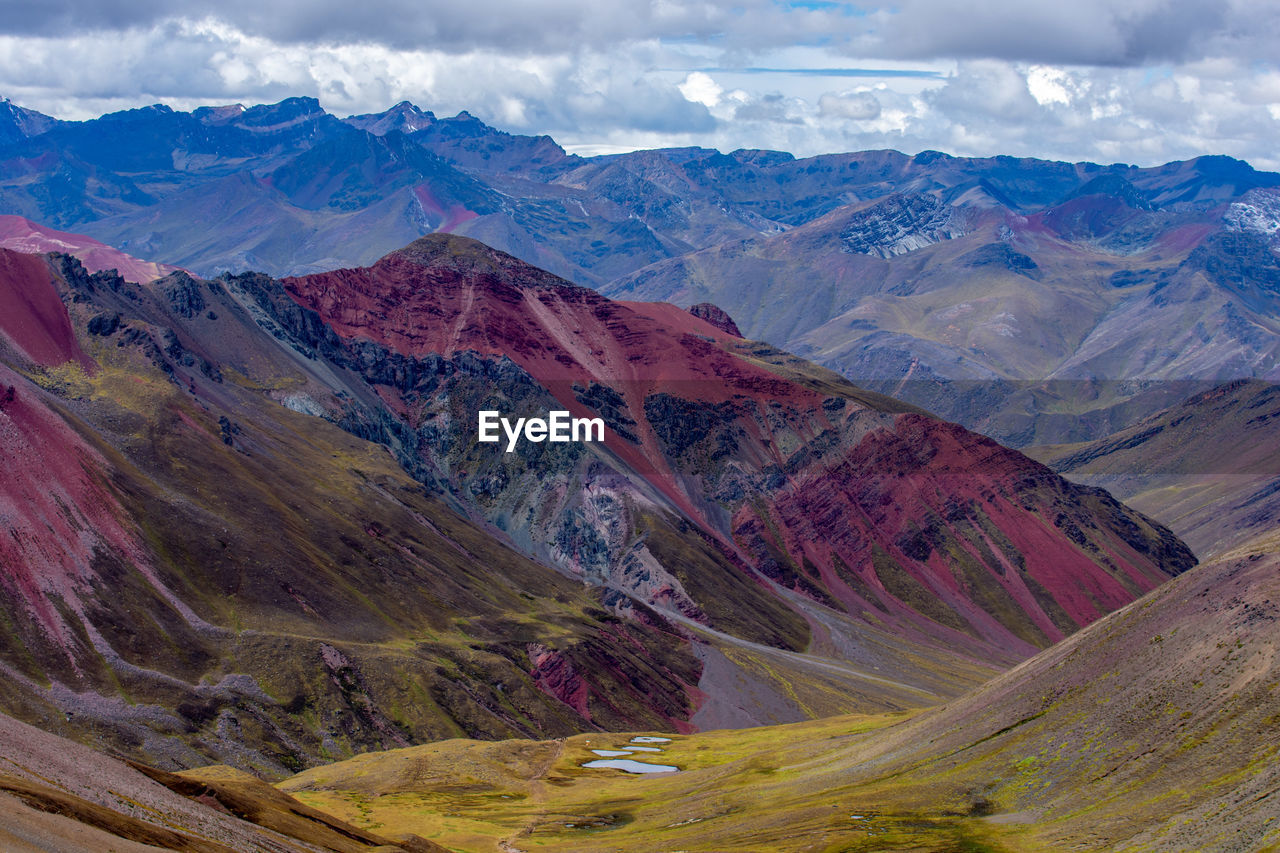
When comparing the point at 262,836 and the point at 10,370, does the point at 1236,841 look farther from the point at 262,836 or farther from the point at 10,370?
the point at 10,370

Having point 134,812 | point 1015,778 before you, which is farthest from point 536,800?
point 134,812

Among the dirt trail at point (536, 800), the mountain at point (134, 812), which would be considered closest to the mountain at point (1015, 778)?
the dirt trail at point (536, 800)

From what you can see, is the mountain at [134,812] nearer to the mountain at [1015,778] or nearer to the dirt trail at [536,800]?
the dirt trail at [536,800]

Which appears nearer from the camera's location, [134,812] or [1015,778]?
[134,812]

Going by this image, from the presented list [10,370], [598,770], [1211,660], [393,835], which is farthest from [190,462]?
[1211,660]

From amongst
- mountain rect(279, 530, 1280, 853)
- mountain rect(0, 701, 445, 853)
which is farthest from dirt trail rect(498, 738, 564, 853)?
mountain rect(0, 701, 445, 853)

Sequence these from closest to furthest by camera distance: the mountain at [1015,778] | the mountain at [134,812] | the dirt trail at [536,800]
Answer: the mountain at [134,812]
the mountain at [1015,778]
the dirt trail at [536,800]

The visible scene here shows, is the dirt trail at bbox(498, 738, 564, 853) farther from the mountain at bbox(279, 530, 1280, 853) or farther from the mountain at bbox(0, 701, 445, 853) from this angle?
the mountain at bbox(0, 701, 445, 853)

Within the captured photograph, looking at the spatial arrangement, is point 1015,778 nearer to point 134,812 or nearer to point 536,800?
point 536,800

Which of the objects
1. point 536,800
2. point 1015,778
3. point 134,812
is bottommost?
point 536,800
